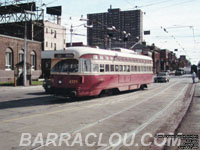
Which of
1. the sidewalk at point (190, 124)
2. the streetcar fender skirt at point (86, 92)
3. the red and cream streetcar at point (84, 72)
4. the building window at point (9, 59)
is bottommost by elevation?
the sidewalk at point (190, 124)

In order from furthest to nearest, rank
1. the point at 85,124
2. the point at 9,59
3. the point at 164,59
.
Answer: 1. the point at 164,59
2. the point at 9,59
3. the point at 85,124

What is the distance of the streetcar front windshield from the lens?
14766 mm

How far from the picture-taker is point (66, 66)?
15.0 metres

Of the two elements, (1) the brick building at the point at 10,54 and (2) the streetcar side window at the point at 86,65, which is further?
(1) the brick building at the point at 10,54

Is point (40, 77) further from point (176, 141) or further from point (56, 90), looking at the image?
point (176, 141)

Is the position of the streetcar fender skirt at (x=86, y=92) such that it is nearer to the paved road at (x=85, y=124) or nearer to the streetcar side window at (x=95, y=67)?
the streetcar side window at (x=95, y=67)

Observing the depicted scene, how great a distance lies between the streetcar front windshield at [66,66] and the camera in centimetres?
1477

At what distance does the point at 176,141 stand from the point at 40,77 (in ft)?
127

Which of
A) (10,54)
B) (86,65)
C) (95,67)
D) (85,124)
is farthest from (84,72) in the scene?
(10,54)

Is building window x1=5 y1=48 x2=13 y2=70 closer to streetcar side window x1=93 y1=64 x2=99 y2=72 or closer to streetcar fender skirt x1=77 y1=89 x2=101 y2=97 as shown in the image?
streetcar side window x1=93 y1=64 x2=99 y2=72

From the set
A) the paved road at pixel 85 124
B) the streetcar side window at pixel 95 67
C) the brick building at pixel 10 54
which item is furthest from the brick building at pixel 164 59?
the paved road at pixel 85 124

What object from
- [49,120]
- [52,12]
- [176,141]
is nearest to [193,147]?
[176,141]

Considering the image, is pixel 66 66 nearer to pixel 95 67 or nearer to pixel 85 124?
pixel 95 67

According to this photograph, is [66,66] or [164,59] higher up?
[164,59]
